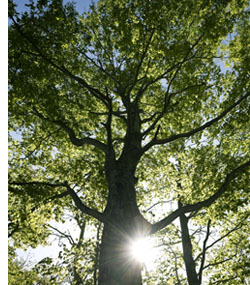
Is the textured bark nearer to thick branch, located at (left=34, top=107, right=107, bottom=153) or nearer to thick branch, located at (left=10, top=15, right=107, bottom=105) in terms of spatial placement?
thick branch, located at (left=34, top=107, right=107, bottom=153)

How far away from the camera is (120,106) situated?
983 centimetres

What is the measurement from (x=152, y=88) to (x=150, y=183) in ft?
17.1

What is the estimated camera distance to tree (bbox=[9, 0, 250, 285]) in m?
5.04

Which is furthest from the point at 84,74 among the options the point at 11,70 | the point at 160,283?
the point at 160,283

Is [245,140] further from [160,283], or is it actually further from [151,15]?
[160,283]

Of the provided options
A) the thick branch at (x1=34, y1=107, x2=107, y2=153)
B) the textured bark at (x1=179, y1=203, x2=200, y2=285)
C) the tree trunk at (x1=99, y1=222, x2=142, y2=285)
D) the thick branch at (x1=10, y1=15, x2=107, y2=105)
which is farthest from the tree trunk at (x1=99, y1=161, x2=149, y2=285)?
the textured bark at (x1=179, y1=203, x2=200, y2=285)

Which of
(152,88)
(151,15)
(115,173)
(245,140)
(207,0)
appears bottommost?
(115,173)

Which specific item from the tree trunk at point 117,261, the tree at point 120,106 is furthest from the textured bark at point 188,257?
the tree trunk at point 117,261

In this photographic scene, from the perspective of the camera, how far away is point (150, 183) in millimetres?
11828

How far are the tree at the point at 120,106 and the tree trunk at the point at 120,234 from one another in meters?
0.02

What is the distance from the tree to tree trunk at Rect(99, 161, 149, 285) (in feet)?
0.07

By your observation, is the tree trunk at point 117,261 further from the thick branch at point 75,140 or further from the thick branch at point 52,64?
the thick branch at point 52,64

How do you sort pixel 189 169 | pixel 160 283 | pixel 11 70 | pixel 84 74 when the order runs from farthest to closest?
1. pixel 160 283
2. pixel 189 169
3. pixel 84 74
4. pixel 11 70

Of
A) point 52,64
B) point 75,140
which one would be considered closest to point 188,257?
point 75,140
